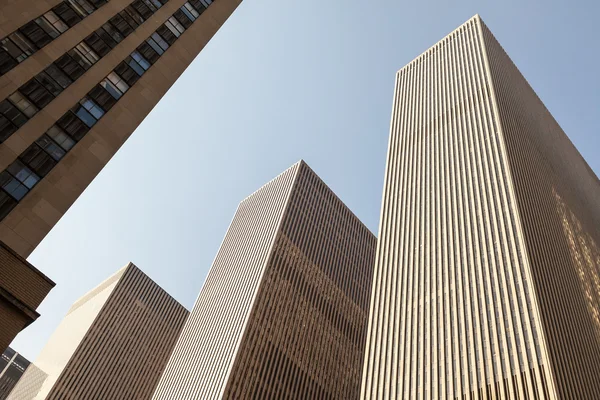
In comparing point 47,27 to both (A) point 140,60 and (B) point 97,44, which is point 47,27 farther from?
(A) point 140,60

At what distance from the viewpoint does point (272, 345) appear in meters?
107

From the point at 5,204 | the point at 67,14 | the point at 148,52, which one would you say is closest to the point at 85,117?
the point at 67,14

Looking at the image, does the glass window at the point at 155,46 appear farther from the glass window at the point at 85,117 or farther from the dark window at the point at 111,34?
the glass window at the point at 85,117

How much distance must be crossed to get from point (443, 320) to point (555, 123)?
301ft

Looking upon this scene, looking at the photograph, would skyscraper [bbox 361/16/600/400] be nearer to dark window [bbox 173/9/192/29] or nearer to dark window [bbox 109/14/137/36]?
dark window [bbox 173/9/192/29]

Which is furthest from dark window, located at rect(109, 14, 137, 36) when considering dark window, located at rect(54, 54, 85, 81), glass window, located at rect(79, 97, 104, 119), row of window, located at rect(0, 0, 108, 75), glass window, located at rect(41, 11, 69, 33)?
glass window, located at rect(79, 97, 104, 119)

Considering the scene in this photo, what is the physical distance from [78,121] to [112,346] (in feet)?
498

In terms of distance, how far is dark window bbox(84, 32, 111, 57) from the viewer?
40.3 meters

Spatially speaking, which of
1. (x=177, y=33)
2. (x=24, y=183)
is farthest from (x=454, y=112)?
(x=24, y=183)

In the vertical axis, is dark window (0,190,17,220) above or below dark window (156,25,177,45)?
below

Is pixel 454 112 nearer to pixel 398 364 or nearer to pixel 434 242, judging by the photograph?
pixel 434 242

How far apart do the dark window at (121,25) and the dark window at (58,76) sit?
8.78 meters

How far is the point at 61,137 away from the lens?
3531cm

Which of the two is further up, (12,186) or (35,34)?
(35,34)
